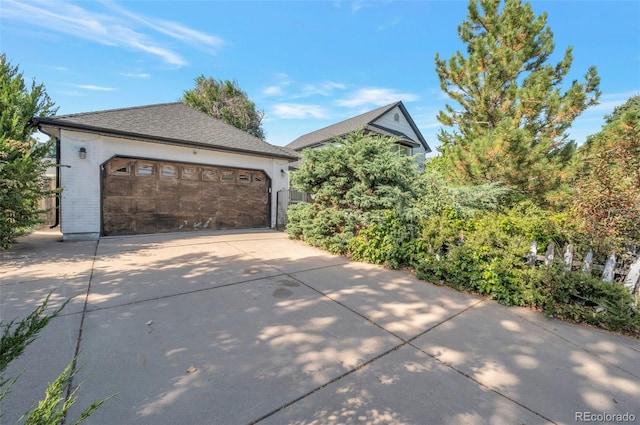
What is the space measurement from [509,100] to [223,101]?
2080 cm

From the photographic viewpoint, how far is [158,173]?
25.6 feet

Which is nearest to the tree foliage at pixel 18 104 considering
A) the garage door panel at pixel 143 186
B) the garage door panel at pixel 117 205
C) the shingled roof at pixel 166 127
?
the shingled roof at pixel 166 127

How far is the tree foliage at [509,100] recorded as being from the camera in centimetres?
549

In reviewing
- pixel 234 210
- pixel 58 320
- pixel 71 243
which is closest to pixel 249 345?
pixel 58 320

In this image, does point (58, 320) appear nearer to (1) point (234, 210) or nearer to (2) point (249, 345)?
(2) point (249, 345)

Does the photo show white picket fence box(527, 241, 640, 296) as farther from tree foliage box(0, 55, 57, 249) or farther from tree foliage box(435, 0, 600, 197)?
tree foliage box(0, 55, 57, 249)

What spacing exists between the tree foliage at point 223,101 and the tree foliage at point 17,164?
15985 millimetres

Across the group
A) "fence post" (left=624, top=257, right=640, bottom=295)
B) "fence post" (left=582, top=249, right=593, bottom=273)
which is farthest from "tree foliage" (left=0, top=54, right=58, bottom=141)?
"fence post" (left=624, top=257, right=640, bottom=295)

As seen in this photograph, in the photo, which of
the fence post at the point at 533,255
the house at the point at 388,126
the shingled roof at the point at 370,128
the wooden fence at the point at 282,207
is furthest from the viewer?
the house at the point at 388,126

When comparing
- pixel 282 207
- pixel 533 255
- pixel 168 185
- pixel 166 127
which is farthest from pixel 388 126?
pixel 533 255

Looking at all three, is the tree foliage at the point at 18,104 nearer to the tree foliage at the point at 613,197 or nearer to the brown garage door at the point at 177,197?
the brown garage door at the point at 177,197

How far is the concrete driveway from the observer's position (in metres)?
1.74

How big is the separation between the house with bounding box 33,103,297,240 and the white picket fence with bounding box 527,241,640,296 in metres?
8.08

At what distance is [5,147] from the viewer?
4.83 metres
